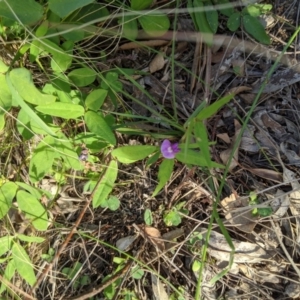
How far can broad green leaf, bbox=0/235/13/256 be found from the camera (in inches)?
57.7

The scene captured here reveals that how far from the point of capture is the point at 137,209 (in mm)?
1557

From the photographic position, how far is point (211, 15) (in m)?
1.46

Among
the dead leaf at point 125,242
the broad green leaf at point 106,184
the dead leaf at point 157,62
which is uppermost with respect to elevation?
the dead leaf at point 157,62

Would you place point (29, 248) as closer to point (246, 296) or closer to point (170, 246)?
point (170, 246)

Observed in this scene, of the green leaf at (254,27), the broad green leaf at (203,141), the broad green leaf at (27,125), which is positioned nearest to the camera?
the broad green leaf at (203,141)

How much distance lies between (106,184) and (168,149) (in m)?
0.25

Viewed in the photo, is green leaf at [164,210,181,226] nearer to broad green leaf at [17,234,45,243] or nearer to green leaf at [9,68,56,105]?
broad green leaf at [17,234,45,243]

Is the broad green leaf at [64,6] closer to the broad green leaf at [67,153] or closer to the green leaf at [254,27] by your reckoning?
the broad green leaf at [67,153]

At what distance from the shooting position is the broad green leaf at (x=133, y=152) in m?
1.35

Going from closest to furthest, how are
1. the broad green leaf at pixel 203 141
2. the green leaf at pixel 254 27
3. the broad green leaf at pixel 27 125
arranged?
the broad green leaf at pixel 203 141 → the broad green leaf at pixel 27 125 → the green leaf at pixel 254 27

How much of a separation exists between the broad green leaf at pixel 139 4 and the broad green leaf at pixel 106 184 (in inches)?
19.0

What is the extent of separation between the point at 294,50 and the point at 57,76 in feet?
2.53

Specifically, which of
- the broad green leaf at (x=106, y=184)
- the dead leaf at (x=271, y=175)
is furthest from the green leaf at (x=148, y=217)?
the dead leaf at (x=271, y=175)

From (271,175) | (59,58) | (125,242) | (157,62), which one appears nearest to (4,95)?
(59,58)
